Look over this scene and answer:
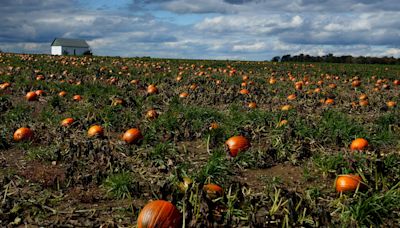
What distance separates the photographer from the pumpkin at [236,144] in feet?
22.2

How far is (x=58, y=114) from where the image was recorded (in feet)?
32.1

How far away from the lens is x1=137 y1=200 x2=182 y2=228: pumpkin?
4.04 m

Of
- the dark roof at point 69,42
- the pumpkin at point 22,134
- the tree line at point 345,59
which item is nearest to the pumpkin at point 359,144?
the pumpkin at point 22,134

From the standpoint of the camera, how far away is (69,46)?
419 ft

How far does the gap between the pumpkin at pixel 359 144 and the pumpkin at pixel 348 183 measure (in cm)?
175

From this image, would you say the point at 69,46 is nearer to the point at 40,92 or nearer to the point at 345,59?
the point at 345,59

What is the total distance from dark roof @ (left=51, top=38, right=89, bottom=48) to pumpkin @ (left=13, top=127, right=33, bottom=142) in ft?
403

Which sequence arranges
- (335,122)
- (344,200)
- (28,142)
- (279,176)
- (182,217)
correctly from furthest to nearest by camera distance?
(335,122) < (28,142) < (279,176) < (344,200) < (182,217)

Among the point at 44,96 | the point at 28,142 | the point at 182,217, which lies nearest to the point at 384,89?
the point at 44,96

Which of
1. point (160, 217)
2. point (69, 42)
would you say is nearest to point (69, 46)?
point (69, 42)

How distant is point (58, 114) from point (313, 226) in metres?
6.93

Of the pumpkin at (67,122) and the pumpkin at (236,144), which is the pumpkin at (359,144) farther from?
the pumpkin at (67,122)

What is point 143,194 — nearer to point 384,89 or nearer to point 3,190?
point 3,190

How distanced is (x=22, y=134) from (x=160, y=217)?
4.47m
